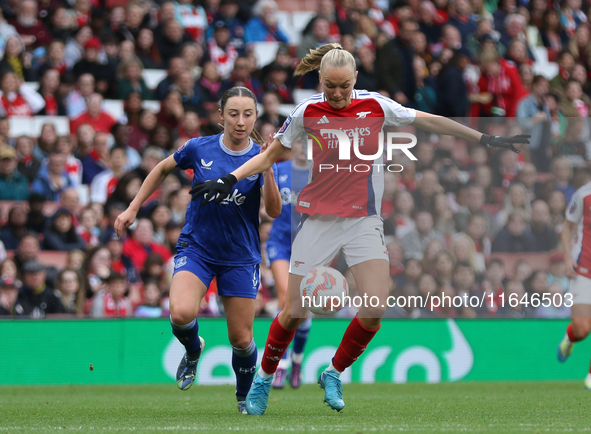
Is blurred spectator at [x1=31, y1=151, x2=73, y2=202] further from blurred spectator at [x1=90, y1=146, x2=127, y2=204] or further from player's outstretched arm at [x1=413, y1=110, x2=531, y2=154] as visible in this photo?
player's outstretched arm at [x1=413, y1=110, x2=531, y2=154]

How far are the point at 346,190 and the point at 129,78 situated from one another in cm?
860

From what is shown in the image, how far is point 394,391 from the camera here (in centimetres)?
951

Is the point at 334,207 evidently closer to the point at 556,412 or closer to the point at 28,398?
the point at 556,412

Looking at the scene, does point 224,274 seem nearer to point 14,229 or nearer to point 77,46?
point 14,229

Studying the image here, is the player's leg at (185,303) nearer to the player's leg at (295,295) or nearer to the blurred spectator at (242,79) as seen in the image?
the player's leg at (295,295)

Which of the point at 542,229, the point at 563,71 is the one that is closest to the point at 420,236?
the point at 542,229

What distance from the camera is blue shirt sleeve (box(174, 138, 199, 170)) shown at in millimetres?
6773

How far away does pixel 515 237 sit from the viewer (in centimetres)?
1090

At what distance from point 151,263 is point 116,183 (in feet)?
6.15

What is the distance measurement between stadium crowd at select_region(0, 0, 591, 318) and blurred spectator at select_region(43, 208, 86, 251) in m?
0.02

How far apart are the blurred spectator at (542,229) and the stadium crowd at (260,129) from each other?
21 millimetres

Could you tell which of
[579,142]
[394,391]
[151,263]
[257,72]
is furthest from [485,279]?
[257,72]

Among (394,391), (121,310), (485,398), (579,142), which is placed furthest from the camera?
(579,142)

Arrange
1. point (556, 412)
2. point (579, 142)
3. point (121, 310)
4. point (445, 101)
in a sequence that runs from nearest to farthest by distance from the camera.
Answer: point (556, 412) → point (121, 310) → point (579, 142) → point (445, 101)
